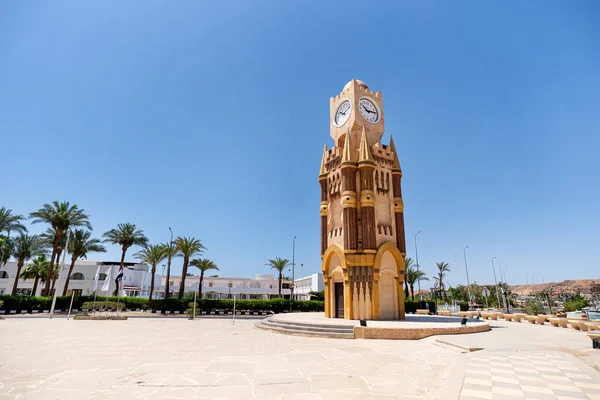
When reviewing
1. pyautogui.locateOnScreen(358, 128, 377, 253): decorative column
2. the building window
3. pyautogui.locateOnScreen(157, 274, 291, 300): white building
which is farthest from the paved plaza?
pyautogui.locateOnScreen(157, 274, 291, 300): white building

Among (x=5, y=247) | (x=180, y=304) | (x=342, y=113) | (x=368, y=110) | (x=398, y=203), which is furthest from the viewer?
(x=180, y=304)

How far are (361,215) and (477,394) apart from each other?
1820cm

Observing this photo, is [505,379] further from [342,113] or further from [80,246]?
[80,246]

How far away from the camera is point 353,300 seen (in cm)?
2339

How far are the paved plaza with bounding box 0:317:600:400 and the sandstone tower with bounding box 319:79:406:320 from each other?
33.3 ft

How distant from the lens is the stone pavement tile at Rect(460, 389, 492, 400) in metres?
6.59

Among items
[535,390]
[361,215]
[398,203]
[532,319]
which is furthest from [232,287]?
[535,390]

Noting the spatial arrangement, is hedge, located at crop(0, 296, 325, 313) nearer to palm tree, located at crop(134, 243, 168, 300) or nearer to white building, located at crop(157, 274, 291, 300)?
palm tree, located at crop(134, 243, 168, 300)

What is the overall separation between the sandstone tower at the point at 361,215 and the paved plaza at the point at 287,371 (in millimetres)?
10150

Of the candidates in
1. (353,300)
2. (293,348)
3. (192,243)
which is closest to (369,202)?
(353,300)

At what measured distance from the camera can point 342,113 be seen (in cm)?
2867

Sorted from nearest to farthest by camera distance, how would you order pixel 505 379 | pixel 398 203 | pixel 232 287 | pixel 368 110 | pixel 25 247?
1. pixel 505 379
2. pixel 398 203
3. pixel 368 110
4. pixel 25 247
5. pixel 232 287

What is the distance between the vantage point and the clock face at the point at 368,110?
2753 centimetres

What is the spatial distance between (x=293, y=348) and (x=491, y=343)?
883 centimetres
